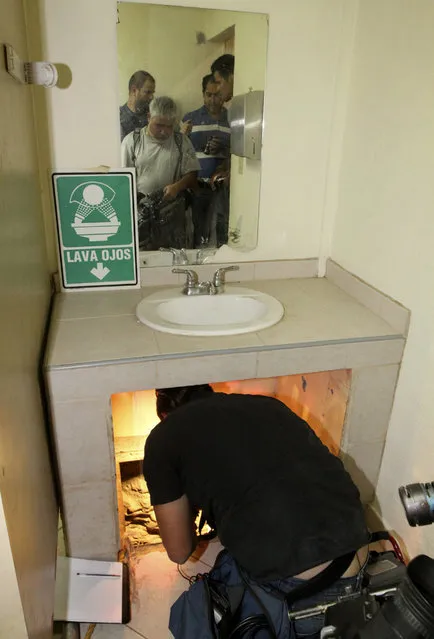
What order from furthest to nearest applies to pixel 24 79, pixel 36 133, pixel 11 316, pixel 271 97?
pixel 271 97 < pixel 36 133 < pixel 24 79 < pixel 11 316

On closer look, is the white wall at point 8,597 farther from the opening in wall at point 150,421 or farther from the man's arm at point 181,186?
the man's arm at point 181,186

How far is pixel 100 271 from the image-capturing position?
1631mm

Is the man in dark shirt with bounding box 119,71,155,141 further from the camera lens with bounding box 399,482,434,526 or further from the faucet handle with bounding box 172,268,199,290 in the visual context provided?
the camera lens with bounding box 399,482,434,526

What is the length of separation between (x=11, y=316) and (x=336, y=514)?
2.47ft

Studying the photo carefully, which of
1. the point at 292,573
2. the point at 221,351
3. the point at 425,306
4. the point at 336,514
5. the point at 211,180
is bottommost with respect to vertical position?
the point at 292,573

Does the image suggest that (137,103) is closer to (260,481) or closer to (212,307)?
(212,307)

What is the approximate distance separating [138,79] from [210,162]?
32cm

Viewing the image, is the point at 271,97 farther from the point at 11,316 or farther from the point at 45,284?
the point at 11,316

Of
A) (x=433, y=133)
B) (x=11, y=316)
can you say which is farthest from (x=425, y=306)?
(x=11, y=316)

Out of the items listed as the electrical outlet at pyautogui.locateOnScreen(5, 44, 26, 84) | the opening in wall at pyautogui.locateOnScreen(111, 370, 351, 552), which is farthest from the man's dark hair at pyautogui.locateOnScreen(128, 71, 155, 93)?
the opening in wall at pyautogui.locateOnScreen(111, 370, 351, 552)

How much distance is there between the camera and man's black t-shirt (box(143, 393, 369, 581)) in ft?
3.26

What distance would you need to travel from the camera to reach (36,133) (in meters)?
1.45

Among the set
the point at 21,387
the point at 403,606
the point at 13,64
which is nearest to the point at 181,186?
the point at 13,64

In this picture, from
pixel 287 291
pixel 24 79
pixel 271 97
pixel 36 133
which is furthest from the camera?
pixel 287 291
